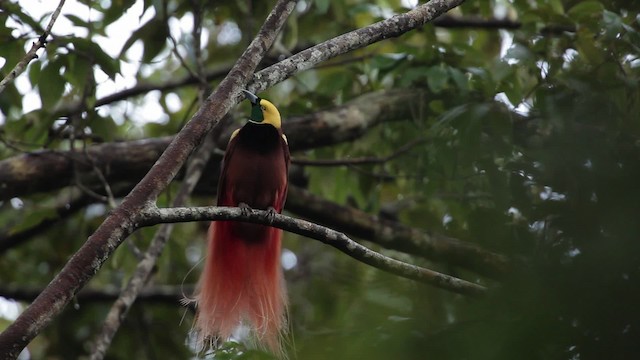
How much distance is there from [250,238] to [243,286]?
34 centimetres

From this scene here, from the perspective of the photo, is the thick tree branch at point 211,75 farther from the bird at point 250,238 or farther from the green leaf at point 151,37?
the bird at point 250,238

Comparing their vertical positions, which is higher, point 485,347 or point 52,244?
point 485,347

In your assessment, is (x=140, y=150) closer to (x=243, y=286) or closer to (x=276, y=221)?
(x=243, y=286)

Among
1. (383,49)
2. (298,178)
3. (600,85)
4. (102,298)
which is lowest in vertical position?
(102,298)

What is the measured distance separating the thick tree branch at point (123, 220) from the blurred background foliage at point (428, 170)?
21.3 inches

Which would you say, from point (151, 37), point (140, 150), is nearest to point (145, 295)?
point (140, 150)

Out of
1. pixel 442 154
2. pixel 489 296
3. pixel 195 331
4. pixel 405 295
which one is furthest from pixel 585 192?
pixel 195 331

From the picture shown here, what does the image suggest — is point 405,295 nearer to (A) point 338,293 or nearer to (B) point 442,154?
(A) point 338,293

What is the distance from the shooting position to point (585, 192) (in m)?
1.39

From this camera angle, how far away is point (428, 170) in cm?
427

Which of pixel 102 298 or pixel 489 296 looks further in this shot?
pixel 102 298

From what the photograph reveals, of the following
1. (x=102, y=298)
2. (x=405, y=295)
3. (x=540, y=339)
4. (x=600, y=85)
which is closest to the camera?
(x=540, y=339)

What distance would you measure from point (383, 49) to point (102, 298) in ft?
8.17

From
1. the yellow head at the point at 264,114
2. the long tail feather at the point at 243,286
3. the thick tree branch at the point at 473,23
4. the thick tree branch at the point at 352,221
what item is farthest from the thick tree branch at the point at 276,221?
the thick tree branch at the point at 473,23
